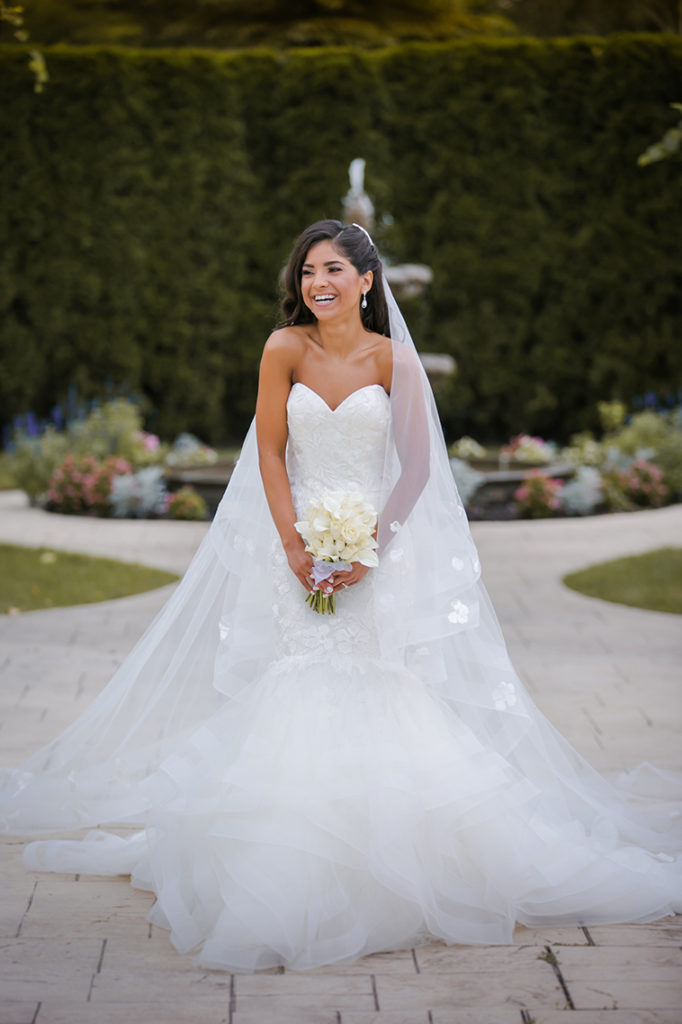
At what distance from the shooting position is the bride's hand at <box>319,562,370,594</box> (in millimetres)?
3145

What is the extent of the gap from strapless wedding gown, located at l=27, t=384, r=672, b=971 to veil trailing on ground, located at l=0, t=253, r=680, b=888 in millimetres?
55

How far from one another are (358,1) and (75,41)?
457cm

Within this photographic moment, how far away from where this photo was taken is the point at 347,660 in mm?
3199

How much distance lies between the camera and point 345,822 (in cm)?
296

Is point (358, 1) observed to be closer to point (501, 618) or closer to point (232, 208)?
point (232, 208)

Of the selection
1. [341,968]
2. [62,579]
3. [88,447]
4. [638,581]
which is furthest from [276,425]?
[88,447]

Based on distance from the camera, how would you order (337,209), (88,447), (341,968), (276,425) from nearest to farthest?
1. (341,968)
2. (276,425)
3. (88,447)
4. (337,209)

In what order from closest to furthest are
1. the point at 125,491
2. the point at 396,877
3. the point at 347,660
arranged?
the point at 396,877, the point at 347,660, the point at 125,491

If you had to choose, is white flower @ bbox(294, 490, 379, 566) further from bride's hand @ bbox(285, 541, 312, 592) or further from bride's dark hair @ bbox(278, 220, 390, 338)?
bride's dark hair @ bbox(278, 220, 390, 338)

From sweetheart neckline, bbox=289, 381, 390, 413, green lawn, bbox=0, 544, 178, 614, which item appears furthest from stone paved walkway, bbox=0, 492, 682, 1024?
green lawn, bbox=0, 544, 178, 614

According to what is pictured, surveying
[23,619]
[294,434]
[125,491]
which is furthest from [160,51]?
[294,434]

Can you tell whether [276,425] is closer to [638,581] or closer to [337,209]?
[638,581]

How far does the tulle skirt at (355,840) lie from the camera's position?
Result: 287 centimetres

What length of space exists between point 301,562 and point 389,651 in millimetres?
328
